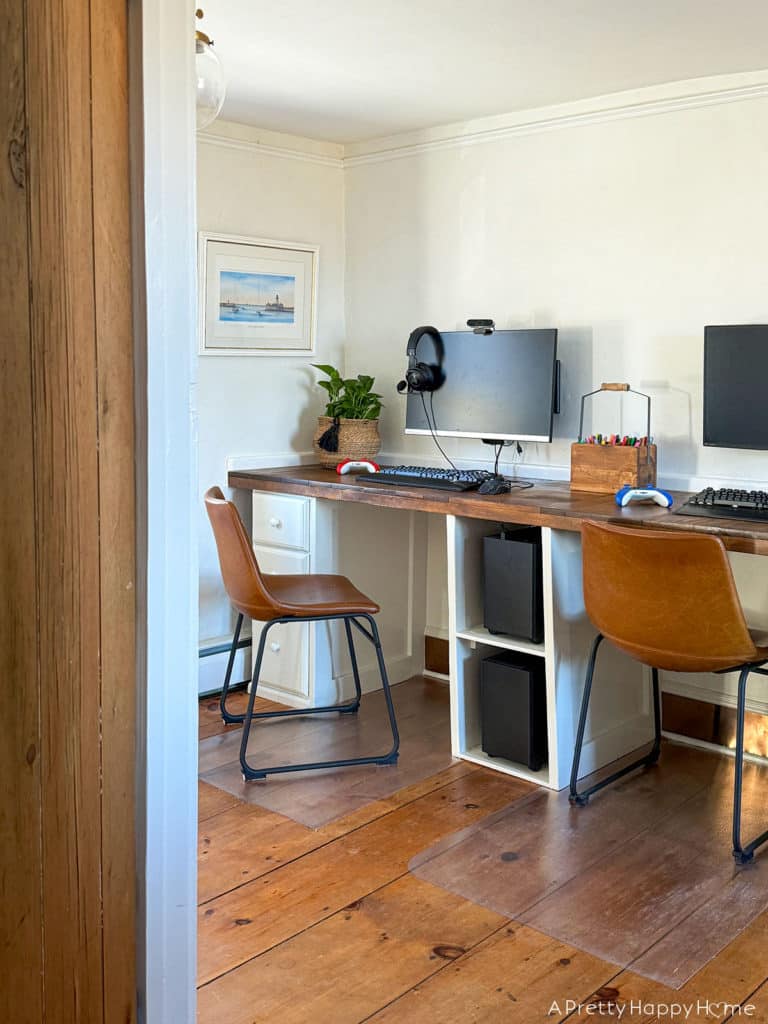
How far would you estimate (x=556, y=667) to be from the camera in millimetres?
2986

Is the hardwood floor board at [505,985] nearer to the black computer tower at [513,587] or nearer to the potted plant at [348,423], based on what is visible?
the black computer tower at [513,587]

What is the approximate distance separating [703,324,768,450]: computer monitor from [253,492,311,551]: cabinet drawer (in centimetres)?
139

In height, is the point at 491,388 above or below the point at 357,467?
above

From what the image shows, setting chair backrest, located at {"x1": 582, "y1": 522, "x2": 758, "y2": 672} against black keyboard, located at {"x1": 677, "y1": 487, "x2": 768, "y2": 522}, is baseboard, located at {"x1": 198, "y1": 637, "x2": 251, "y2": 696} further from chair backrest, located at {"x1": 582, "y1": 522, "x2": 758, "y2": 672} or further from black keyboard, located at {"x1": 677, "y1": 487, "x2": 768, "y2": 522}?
black keyboard, located at {"x1": 677, "y1": 487, "x2": 768, "y2": 522}

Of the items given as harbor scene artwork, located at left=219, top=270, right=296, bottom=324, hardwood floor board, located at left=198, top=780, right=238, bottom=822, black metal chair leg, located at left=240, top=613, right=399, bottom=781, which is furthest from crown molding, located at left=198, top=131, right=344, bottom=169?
hardwood floor board, located at left=198, top=780, right=238, bottom=822

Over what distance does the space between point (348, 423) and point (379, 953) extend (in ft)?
7.13

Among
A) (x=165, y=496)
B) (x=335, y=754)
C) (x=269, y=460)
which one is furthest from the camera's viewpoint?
(x=269, y=460)

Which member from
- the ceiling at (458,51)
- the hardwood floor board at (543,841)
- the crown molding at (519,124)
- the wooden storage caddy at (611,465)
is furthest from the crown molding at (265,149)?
the hardwood floor board at (543,841)

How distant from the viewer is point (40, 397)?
96cm

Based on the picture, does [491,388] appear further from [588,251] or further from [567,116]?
[567,116]

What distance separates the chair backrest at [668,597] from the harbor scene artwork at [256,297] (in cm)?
177

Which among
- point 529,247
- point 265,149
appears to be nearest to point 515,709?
point 529,247

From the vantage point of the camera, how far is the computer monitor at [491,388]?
3.46 meters

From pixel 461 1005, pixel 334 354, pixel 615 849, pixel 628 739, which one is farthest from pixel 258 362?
pixel 461 1005
